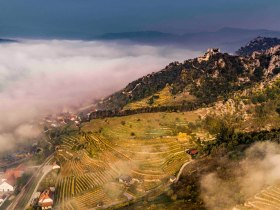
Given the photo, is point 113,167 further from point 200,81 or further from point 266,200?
point 200,81

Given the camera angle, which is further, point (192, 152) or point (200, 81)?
point (200, 81)

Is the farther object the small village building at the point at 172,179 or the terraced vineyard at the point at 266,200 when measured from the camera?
the small village building at the point at 172,179

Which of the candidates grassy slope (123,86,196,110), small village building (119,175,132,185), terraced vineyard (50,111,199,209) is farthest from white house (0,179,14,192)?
grassy slope (123,86,196,110)

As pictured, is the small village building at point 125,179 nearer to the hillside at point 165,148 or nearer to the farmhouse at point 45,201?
the hillside at point 165,148

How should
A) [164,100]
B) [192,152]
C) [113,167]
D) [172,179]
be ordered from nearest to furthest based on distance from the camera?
[172,179], [192,152], [113,167], [164,100]

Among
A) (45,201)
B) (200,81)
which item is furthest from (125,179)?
(200,81)

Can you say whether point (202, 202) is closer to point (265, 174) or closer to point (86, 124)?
point (265, 174)

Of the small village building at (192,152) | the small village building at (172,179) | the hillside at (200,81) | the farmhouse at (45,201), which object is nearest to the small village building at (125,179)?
the small village building at (172,179)

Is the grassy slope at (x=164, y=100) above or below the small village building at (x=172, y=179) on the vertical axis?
above

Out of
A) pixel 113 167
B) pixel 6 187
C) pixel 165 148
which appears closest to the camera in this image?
pixel 113 167

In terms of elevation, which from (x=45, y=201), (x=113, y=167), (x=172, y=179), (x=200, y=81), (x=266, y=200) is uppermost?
(x=200, y=81)
